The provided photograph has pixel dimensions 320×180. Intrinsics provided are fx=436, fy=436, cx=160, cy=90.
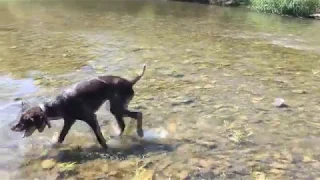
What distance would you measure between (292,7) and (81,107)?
22.5m

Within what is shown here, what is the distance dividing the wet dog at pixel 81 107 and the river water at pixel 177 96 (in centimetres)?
42

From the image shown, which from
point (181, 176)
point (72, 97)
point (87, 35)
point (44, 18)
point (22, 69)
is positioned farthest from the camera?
point (44, 18)

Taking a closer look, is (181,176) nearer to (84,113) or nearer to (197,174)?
(197,174)

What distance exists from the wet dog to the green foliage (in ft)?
71.3

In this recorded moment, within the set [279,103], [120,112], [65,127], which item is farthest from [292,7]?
[65,127]

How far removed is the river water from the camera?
5789 millimetres

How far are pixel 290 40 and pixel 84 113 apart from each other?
12652 mm

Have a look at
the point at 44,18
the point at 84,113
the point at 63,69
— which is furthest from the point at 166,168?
the point at 44,18

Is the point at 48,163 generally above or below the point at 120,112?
below

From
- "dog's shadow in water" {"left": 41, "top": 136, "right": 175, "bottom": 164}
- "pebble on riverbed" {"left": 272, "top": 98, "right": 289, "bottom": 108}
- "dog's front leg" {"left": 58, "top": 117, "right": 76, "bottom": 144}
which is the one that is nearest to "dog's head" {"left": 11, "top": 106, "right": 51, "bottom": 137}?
"dog's front leg" {"left": 58, "top": 117, "right": 76, "bottom": 144}

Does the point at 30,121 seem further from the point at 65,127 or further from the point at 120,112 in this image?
the point at 120,112

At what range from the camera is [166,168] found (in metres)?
5.71

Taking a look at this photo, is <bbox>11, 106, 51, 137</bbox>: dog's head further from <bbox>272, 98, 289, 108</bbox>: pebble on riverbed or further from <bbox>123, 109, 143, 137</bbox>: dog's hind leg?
<bbox>272, 98, 289, 108</bbox>: pebble on riverbed

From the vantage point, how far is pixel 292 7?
Answer: 25922 mm
